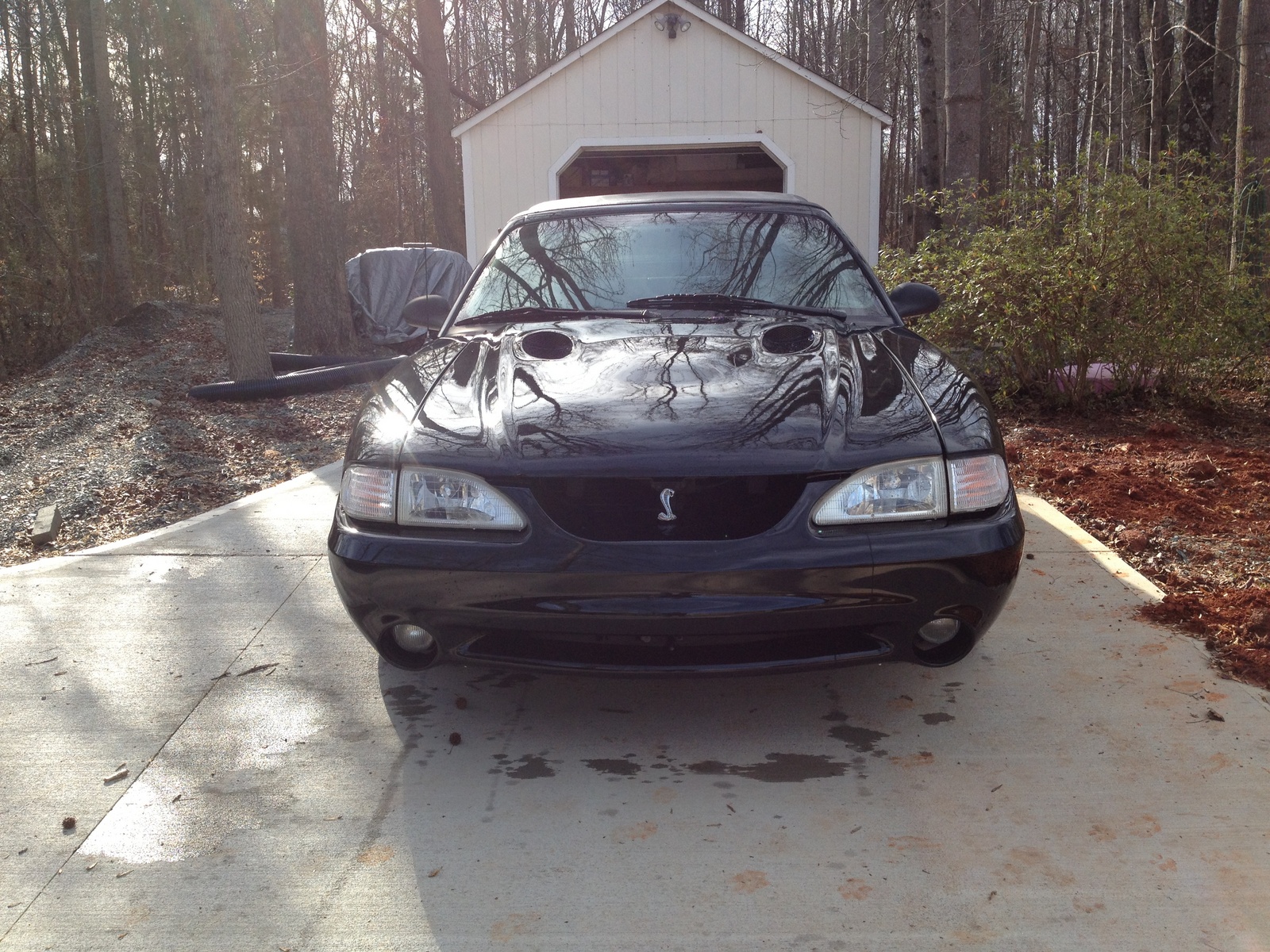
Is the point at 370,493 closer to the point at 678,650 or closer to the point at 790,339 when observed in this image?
the point at 678,650

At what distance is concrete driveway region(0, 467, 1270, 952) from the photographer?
2.25m

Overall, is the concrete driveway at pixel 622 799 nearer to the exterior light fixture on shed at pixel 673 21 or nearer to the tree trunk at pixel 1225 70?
the tree trunk at pixel 1225 70

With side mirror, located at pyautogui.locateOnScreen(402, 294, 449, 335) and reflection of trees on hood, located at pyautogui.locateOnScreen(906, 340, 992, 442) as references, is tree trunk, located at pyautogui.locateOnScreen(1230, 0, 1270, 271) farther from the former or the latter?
side mirror, located at pyautogui.locateOnScreen(402, 294, 449, 335)

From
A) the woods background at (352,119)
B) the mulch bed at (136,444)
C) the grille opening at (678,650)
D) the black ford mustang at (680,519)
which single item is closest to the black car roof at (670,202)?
the black ford mustang at (680,519)

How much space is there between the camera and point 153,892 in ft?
7.80

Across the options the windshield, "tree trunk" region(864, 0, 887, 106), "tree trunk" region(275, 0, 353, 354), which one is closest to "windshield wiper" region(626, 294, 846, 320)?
the windshield

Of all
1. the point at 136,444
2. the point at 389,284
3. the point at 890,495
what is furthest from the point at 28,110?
the point at 890,495

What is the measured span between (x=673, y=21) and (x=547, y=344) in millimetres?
10256

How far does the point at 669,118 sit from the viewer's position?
502 inches

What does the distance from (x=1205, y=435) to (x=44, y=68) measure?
2363 centimetres

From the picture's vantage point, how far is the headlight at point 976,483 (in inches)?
111

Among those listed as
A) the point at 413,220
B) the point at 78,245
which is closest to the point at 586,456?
the point at 78,245

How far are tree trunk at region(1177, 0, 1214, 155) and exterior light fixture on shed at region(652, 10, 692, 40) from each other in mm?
5656

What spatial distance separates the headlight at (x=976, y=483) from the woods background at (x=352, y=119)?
5.27 meters
